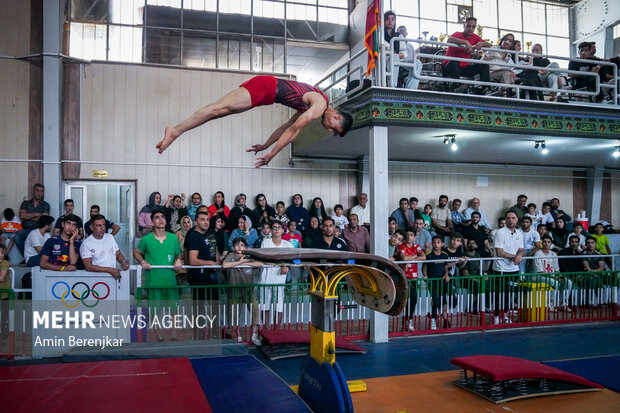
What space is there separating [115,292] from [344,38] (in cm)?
970

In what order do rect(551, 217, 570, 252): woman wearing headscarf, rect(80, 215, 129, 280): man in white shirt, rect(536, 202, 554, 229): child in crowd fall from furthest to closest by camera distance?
rect(536, 202, 554, 229): child in crowd < rect(551, 217, 570, 252): woman wearing headscarf < rect(80, 215, 129, 280): man in white shirt

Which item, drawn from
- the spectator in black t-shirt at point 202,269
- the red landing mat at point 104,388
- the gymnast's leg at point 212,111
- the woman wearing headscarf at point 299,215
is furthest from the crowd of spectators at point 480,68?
the red landing mat at point 104,388

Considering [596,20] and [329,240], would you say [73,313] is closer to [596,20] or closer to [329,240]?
[329,240]

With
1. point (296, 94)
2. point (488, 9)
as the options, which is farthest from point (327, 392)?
point (488, 9)

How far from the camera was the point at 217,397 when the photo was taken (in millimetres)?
3754

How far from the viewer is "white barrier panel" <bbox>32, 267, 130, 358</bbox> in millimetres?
5883

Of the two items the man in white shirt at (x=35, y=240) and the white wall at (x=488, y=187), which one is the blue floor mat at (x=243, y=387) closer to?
the man in white shirt at (x=35, y=240)

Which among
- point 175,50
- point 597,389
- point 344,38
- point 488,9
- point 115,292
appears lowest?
point 597,389

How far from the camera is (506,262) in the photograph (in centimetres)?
859

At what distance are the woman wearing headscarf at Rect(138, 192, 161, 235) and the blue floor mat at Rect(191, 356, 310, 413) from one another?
6013 millimetres

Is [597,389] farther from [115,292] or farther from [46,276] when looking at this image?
[46,276]

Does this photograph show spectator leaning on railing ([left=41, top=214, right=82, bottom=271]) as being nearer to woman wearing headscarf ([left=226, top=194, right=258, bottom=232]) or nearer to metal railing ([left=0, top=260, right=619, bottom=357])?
metal railing ([left=0, top=260, right=619, bottom=357])

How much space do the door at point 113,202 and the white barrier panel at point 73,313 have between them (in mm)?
4610

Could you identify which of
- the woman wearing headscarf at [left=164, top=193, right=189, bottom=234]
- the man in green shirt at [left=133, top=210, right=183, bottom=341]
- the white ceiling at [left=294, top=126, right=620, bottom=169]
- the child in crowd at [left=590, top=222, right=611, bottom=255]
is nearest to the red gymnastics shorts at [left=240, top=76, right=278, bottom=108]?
the man in green shirt at [left=133, top=210, right=183, bottom=341]
